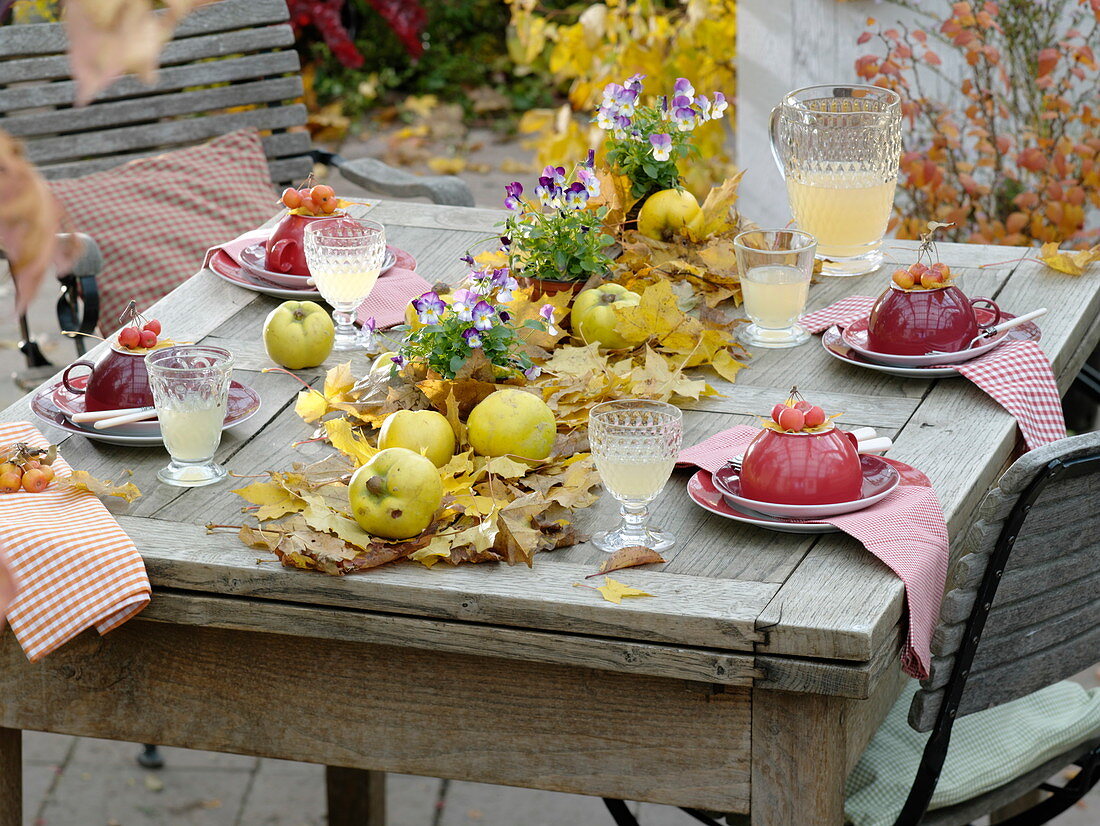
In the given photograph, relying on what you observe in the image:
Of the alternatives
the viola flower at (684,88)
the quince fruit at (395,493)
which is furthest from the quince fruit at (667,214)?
the quince fruit at (395,493)

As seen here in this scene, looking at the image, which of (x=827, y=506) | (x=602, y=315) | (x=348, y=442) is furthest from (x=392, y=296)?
(x=827, y=506)

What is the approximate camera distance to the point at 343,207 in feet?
7.57

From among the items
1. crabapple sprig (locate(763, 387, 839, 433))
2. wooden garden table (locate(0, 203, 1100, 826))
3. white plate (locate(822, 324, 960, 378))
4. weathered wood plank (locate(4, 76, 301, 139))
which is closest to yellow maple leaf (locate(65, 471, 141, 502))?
wooden garden table (locate(0, 203, 1100, 826))

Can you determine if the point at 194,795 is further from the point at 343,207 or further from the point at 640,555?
the point at 640,555

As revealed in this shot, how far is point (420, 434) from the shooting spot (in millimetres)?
1527

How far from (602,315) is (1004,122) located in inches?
86.1

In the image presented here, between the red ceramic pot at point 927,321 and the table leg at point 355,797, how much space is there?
44.3 inches

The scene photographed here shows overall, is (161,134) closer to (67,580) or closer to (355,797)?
(355,797)

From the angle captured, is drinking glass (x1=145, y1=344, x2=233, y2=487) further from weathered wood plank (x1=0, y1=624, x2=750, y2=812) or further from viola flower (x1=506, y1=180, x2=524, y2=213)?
viola flower (x1=506, y1=180, x2=524, y2=213)

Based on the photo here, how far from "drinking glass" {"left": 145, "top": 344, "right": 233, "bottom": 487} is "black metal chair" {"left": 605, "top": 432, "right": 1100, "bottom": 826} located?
0.80m

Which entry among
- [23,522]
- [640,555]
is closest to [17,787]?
[23,522]

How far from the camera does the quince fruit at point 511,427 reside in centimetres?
156

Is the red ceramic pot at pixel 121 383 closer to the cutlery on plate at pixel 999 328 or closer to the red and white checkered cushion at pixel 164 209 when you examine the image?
the cutlery on plate at pixel 999 328

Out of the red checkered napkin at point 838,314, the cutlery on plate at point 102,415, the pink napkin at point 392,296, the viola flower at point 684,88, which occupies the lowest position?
the pink napkin at point 392,296
